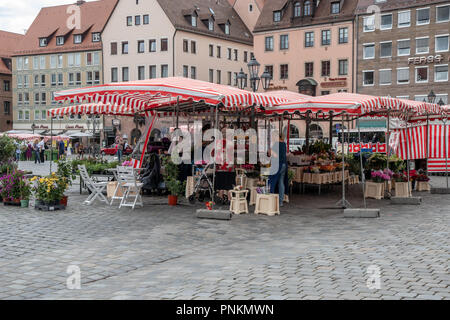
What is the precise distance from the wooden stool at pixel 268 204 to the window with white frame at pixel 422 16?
41745mm

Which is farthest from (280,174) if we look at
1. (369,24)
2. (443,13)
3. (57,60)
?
(57,60)

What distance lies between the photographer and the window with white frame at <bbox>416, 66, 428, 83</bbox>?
5019cm

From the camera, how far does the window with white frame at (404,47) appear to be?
167 ft

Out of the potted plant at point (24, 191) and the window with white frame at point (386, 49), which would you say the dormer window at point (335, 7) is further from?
the potted plant at point (24, 191)

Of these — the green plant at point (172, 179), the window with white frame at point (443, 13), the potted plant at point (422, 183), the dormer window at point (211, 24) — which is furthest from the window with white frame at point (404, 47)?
the green plant at point (172, 179)

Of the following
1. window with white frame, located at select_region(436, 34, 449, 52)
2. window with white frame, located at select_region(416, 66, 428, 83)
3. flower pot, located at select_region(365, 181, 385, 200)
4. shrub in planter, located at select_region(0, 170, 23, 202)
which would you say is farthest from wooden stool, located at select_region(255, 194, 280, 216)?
window with white frame, located at select_region(436, 34, 449, 52)

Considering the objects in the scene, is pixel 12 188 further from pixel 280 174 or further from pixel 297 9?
pixel 297 9

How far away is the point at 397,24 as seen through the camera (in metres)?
51.2

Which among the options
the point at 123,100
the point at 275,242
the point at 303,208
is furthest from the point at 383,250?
the point at 123,100

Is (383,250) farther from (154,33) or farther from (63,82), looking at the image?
(63,82)

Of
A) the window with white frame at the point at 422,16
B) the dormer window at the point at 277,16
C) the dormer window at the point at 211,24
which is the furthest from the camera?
the dormer window at the point at 211,24

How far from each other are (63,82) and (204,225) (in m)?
61.6

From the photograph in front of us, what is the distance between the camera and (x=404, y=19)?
5088cm

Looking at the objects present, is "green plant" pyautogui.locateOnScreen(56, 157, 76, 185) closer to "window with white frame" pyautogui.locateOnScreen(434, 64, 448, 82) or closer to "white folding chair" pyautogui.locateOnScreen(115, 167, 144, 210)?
"white folding chair" pyautogui.locateOnScreen(115, 167, 144, 210)
